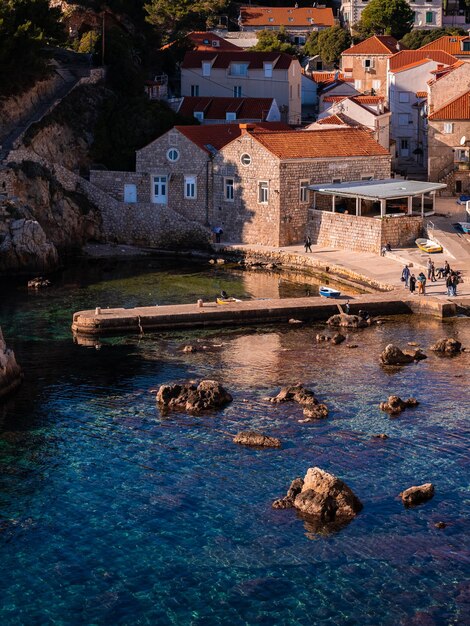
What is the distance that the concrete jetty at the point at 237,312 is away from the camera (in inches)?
2128

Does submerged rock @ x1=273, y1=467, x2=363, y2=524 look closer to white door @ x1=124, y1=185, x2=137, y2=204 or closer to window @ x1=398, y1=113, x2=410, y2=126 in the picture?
white door @ x1=124, y1=185, x2=137, y2=204

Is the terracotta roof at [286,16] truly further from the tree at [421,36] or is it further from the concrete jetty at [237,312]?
the concrete jetty at [237,312]

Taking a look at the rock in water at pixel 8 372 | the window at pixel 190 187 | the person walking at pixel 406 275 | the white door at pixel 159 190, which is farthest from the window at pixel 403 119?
the rock in water at pixel 8 372

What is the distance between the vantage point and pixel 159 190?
7400 centimetres

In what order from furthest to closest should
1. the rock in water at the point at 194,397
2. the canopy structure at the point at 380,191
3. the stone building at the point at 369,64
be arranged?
1. the stone building at the point at 369,64
2. the canopy structure at the point at 380,191
3. the rock in water at the point at 194,397

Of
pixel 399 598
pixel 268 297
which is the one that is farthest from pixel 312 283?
pixel 399 598

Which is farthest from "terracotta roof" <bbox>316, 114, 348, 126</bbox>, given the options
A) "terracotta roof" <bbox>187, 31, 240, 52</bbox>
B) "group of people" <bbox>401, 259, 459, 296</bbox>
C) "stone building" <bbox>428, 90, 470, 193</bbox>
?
"group of people" <bbox>401, 259, 459, 296</bbox>

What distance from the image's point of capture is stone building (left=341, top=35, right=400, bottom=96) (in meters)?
103

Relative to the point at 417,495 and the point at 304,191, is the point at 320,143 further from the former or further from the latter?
the point at 417,495

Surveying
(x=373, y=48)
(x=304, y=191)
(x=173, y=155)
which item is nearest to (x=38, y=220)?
(x=173, y=155)

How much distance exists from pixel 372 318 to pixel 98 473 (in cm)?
2166

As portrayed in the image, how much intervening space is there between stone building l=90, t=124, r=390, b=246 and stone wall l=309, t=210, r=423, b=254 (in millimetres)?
2246

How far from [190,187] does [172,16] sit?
34832 mm

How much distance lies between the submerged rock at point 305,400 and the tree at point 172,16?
59115mm
